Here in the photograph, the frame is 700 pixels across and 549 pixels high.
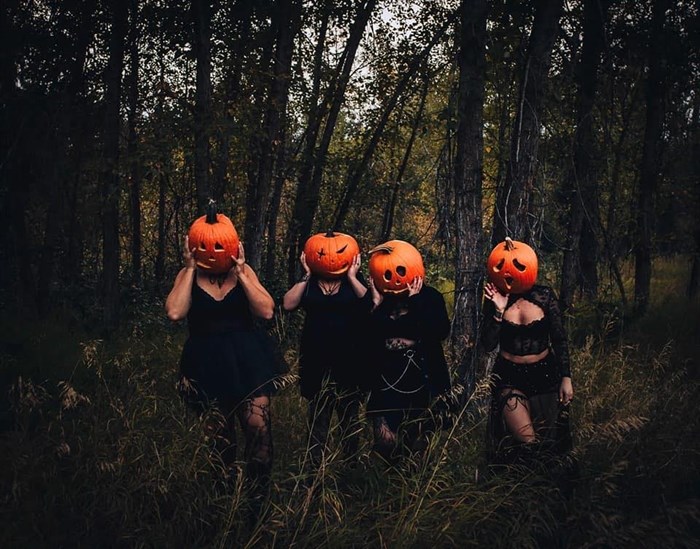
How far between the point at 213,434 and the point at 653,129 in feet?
31.0

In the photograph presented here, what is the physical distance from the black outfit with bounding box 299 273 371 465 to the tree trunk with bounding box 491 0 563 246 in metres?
1.41

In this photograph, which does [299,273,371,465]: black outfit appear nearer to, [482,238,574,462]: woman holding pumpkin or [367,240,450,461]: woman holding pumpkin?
[367,240,450,461]: woman holding pumpkin

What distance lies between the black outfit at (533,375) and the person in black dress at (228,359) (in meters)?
1.44

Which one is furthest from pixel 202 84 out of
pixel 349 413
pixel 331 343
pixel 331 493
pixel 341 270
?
pixel 331 493

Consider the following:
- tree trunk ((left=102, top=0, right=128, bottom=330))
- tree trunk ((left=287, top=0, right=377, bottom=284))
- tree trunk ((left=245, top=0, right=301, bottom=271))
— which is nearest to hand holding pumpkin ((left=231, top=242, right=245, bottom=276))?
tree trunk ((left=245, top=0, right=301, bottom=271))

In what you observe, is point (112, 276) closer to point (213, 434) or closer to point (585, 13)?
point (213, 434)

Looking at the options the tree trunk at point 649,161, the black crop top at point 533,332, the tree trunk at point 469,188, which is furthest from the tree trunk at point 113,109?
the tree trunk at point 649,161

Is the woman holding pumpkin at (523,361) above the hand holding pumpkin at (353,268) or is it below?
below

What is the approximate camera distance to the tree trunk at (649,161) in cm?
1005

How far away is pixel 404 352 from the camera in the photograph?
4094 mm

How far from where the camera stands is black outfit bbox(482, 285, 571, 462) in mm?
4047

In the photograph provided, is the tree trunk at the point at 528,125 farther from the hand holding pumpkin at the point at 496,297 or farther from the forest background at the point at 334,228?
the hand holding pumpkin at the point at 496,297

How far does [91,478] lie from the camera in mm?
3926

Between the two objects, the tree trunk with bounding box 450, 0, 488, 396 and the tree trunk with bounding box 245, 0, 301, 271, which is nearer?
the tree trunk with bounding box 450, 0, 488, 396
